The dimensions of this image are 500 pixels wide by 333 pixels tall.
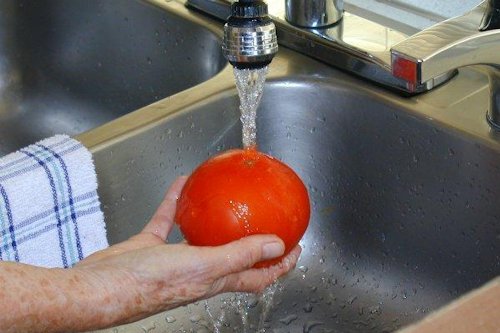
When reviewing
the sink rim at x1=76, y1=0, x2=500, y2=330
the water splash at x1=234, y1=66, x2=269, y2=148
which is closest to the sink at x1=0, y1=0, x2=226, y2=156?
the sink rim at x1=76, y1=0, x2=500, y2=330

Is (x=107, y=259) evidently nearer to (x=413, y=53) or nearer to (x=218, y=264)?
(x=218, y=264)

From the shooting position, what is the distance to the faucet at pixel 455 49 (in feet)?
2.74

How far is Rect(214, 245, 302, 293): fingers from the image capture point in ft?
2.81

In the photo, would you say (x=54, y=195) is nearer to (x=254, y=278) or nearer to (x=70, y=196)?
(x=70, y=196)

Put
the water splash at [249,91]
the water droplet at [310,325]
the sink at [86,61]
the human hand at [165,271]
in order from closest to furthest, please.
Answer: the human hand at [165,271], the water splash at [249,91], the water droplet at [310,325], the sink at [86,61]

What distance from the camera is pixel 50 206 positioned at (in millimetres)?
936

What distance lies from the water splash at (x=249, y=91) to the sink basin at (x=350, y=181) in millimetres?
128

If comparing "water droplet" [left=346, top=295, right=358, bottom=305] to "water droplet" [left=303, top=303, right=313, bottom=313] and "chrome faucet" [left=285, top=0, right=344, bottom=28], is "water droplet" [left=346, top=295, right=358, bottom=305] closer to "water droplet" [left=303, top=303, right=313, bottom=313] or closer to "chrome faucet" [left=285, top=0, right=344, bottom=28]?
"water droplet" [left=303, top=303, right=313, bottom=313]

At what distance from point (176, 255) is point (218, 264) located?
0.04m

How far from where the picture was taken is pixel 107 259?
80 centimetres

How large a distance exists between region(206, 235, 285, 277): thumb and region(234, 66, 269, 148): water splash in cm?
14

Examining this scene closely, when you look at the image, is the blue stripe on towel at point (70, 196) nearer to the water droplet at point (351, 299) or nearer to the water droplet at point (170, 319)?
the water droplet at point (170, 319)

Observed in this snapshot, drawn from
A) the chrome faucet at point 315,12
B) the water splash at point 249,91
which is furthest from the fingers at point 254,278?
the chrome faucet at point 315,12

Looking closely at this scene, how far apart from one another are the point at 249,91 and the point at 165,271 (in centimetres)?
23
